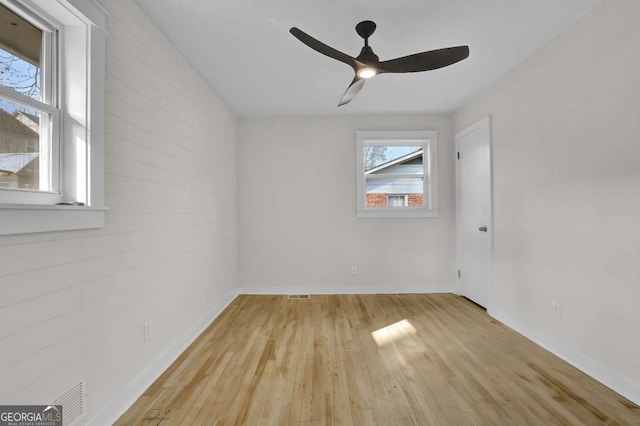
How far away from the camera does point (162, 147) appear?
7.20 ft

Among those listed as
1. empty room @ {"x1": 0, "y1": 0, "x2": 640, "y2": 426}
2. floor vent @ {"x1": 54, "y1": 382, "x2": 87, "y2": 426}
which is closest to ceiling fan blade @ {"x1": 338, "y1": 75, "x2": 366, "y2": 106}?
empty room @ {"x1": 0, "y1": 0, "x2": 640, "y2": 426}

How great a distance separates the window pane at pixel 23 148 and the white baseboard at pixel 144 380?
1.22 m

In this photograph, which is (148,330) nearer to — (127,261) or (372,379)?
(127,261)

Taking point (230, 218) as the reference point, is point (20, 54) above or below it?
above

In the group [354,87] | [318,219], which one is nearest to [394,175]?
[318,219]

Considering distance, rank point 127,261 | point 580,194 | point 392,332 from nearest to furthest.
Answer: point 127,261 → point 580,194 → point 392,332

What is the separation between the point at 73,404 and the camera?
4.48ft

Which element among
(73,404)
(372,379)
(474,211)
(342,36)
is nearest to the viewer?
(73,404)

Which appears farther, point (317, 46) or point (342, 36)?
point (342, 36)

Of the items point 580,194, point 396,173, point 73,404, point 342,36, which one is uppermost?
point 342,36

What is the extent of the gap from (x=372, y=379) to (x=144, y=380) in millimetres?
1544

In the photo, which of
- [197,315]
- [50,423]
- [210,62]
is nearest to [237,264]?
[197,315]

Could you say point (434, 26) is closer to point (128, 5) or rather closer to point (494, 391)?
point (128, 5)

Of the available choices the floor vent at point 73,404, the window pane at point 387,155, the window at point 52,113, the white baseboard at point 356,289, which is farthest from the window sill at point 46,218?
the window pane at point 387,155
